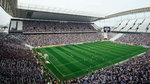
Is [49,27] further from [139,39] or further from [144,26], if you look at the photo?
[144,26]

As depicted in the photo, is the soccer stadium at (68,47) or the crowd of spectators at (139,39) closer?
the soccer stadium at (68,47)

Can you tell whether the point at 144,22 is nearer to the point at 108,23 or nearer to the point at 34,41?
the point at 108,23

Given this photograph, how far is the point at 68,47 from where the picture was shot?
123 ft

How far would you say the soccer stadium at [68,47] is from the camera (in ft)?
44.7

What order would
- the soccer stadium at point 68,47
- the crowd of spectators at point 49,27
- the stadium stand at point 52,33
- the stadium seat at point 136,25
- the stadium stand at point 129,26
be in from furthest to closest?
the stadium stand at point 129,26 → the stadium seat at point 136,25 → the crowd of spectators at point 49,27 → the stadium stand at point 52,33 → the soccer stadium at point 68,47

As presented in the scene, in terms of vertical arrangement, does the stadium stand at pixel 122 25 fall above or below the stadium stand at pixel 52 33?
above

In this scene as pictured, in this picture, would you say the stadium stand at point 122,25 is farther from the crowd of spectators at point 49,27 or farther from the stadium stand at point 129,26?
the crowd of spectators at point 49,27

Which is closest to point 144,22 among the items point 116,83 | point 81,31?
point 81,31

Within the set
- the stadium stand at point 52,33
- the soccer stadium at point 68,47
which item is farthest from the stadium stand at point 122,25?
the stadium stand at point 52,33

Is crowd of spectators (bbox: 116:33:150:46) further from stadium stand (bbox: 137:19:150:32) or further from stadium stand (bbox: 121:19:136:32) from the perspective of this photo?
stadium stand (bbox: 121:19:136:32)

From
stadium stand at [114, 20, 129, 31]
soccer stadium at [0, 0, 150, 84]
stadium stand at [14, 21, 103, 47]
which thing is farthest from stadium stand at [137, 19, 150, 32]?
stadium stand at [14, 21, 103, 47]

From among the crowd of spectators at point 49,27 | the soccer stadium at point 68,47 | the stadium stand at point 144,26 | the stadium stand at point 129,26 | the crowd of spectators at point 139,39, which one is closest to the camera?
the soccer stadium at point 68,47

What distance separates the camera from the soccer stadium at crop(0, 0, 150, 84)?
13617mm

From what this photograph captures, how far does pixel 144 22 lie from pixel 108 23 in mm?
19883
